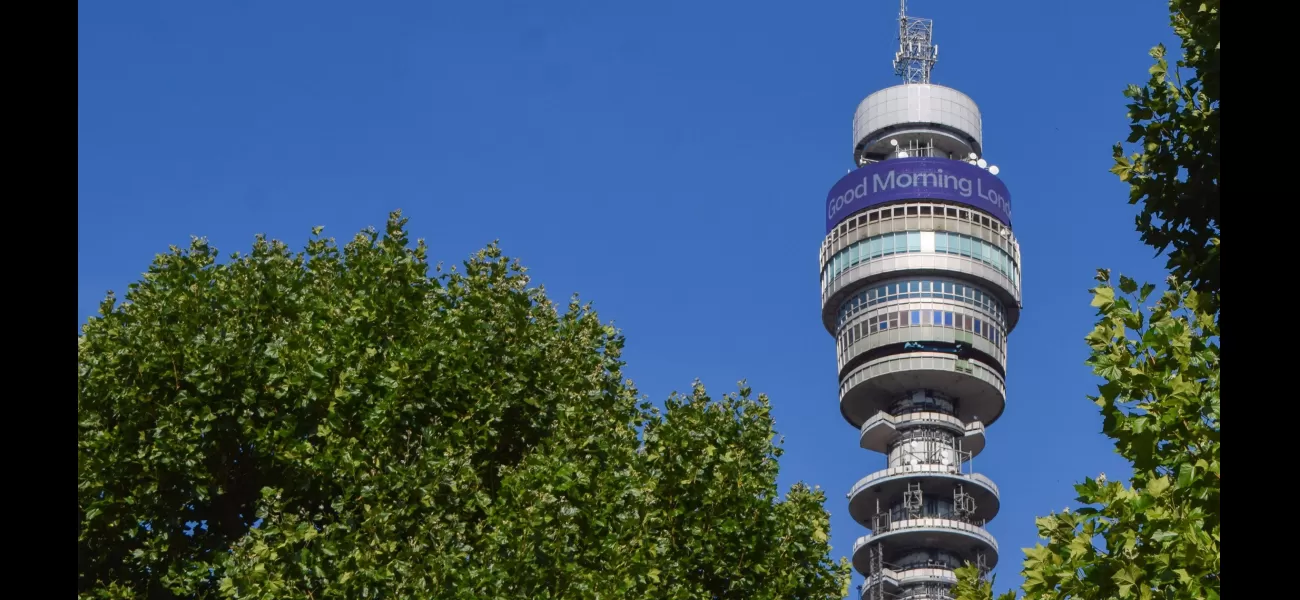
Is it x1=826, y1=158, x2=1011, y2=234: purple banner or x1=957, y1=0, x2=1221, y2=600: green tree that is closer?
x1=957, y1=0, x2=1221, y2=600: green tree

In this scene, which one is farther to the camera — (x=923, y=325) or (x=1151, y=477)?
(x=923, y=325)

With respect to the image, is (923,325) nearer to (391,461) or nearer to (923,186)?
(923,186)

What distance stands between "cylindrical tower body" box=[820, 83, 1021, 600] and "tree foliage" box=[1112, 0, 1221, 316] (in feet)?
427

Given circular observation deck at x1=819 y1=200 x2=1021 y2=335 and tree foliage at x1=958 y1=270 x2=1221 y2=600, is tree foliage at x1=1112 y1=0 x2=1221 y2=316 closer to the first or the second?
tree foliage at x1=958 y1=270 x2=1221 y2=600

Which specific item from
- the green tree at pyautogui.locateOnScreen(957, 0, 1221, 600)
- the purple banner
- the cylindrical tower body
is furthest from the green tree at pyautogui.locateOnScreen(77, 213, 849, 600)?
the purple banner

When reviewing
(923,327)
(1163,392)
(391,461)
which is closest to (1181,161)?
(1163,392)

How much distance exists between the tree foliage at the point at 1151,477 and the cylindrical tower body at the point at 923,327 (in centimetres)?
13150

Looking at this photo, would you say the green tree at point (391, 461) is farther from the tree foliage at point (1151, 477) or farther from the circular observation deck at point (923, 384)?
the circular observation deck at point (923, 384)

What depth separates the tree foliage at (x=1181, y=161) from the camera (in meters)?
17.4

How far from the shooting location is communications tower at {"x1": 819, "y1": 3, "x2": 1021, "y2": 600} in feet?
481

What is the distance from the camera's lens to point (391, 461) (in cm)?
2489

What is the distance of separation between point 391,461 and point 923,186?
12825 centimetres

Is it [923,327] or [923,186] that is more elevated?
[923,186]
